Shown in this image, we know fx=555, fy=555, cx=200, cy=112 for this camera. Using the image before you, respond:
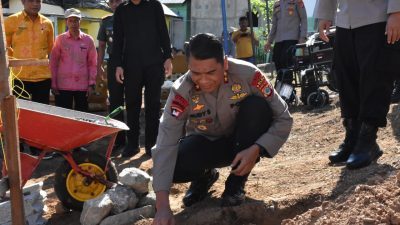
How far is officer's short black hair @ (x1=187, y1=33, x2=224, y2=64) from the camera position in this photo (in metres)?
2.73

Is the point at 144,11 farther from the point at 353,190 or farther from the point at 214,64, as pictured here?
the point at 353,190

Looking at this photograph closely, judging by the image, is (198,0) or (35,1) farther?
(198,0)

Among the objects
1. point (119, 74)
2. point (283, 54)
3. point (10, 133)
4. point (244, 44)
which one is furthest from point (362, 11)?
point (244, 44)

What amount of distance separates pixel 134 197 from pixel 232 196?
0.67 metres

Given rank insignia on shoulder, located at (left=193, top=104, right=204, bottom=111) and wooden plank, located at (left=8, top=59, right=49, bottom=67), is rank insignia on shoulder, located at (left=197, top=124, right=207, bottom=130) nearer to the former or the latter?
rank insignia on shoulder, located at (left=193, top=104, right=204, bottom=111)

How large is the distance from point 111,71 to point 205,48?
313 centimetres

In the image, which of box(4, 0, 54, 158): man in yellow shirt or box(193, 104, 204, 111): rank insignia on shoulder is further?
box(4, 0, 54, 158): man in yellow shirt

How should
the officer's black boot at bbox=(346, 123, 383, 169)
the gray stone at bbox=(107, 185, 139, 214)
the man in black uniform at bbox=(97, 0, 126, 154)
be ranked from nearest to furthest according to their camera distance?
the officer's black boot at bbox=(346, 123, 383, 169) → the gray stone at bbox=(107, 185, 139, 214) → the man in black uniform at bbox=(97, 0, 126, 154)

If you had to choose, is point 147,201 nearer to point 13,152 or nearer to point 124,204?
point 124,204

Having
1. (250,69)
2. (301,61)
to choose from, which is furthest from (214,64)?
(301,61)

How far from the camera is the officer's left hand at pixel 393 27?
3.05 metres

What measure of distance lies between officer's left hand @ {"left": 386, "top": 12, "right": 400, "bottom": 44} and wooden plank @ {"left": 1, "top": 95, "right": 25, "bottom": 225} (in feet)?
6.62

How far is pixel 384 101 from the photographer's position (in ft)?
10.8

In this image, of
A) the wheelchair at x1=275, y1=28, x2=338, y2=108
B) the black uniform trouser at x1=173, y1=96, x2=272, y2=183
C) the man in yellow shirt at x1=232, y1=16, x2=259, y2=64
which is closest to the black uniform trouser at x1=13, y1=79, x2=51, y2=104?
the black uniform trouser at x1=173, y1=96, x2=272, y2=183
